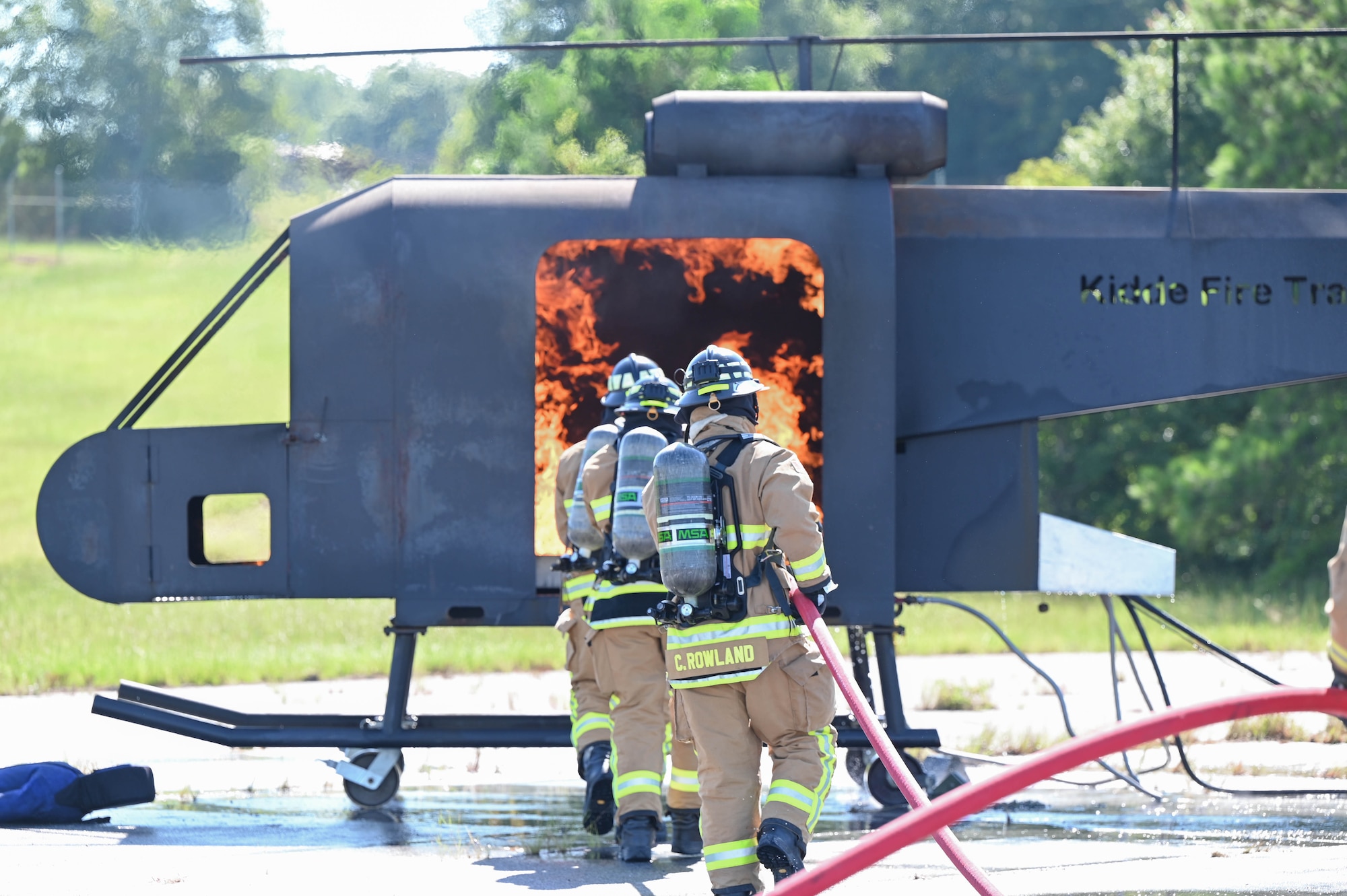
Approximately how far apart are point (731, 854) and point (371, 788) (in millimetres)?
2938

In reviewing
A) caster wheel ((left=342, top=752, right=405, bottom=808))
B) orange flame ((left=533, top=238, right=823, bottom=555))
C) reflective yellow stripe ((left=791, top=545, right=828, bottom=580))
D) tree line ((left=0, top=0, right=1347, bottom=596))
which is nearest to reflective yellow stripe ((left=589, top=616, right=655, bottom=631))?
orange flame ((left=533, top=238, right=823, bottom=555))

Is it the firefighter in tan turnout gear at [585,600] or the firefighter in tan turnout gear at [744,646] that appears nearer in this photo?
the firefighter in tan turnout gear at [744,646]

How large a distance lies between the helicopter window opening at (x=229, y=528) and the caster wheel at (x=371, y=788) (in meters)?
1.07

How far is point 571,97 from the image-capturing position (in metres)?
16.8

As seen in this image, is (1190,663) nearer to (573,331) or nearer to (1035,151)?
(573,331)

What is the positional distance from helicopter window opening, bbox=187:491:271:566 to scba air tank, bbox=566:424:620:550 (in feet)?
5.61

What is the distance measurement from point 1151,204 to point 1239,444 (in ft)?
32.8

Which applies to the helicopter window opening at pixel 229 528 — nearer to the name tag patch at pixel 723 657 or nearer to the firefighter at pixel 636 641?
the firefighter at pixel 636 641

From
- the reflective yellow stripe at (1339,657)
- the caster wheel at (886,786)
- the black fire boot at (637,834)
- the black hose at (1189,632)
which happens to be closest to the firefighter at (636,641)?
the black fire boot at (637,834)

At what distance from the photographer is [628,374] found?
702 centimetres

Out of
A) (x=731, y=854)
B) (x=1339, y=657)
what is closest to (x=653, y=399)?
(x=731, y=854)

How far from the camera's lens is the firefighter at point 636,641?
21.4 ft

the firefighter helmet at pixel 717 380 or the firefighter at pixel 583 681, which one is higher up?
the firefighter helmet at pixel 717 380

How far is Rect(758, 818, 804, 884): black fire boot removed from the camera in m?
5.32
